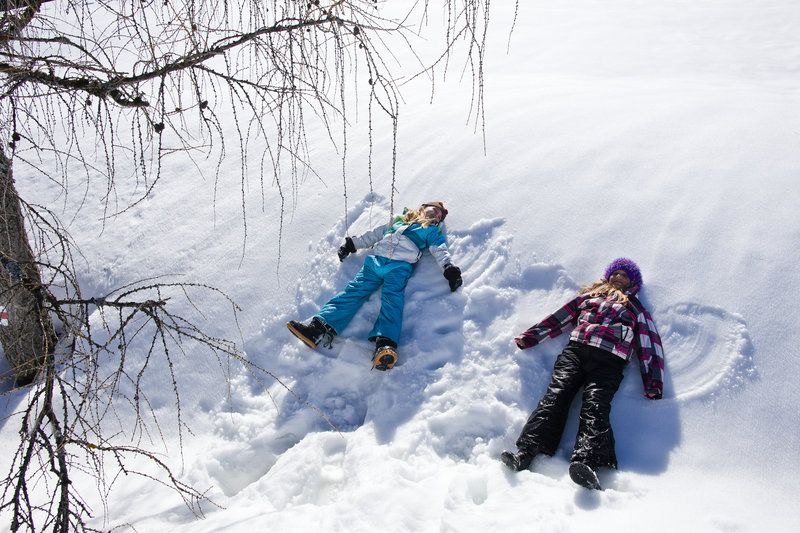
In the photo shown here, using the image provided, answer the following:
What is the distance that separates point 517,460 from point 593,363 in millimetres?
827

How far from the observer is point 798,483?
8.78 ft

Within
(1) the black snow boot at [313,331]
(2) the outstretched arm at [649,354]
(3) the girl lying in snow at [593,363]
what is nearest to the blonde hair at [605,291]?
(3) the girl lying in snow at [593,363]

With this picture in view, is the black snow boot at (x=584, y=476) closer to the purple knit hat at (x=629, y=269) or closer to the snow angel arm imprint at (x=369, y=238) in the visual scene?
the purple knit hat at (x=629, y=269)

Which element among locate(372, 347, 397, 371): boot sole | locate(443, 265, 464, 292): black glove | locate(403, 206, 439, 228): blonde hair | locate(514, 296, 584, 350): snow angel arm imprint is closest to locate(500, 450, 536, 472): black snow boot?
locate(514, 296, 584, 350): snow angel arm imprint

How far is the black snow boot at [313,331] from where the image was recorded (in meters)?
3.73

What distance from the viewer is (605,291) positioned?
3.57 m

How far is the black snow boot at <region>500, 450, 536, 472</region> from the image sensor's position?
2850mm

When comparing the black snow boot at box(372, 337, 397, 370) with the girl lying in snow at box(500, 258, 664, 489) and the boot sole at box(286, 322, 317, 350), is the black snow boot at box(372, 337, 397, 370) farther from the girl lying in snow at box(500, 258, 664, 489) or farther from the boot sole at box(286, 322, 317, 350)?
the girl lying in snow at box(500, 258, 664, 489)

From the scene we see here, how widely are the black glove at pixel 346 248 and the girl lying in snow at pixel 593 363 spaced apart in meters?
1.52

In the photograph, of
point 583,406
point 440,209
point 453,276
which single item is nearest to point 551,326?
point 583,406

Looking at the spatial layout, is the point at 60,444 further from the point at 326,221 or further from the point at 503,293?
the point at 326,221

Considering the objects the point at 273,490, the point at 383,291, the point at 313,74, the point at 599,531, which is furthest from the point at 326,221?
the point at 599,531

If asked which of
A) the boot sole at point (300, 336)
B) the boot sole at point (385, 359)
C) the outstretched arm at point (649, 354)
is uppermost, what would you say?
the boot sole at point (300, 336)

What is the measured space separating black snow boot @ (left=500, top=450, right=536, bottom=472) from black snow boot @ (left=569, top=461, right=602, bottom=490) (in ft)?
0.74
